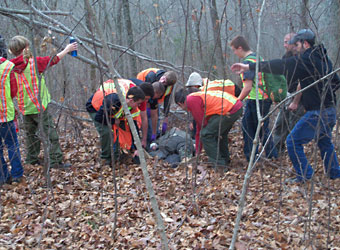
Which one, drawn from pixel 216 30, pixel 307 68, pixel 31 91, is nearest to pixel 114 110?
pixel 31 91

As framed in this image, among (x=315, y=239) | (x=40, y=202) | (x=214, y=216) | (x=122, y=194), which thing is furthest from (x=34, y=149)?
(x=315, y=239)

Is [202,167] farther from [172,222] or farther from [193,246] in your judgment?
[193,246]

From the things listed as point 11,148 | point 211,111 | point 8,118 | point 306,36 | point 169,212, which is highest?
point 306,36

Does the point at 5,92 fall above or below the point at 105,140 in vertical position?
above

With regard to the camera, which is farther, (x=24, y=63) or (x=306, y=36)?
(x=24, y=63)

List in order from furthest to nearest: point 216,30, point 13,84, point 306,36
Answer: point 216,30
point 13,84
point 306,36

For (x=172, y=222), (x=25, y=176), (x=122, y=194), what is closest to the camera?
(x=172, y=222)

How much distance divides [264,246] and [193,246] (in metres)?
0.57

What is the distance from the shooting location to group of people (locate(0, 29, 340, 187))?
346 cm

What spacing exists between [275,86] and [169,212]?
7.23 feet

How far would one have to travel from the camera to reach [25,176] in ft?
13.2

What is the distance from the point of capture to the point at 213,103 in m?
4.25

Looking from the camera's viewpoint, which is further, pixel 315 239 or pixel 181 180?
pixel 181 180

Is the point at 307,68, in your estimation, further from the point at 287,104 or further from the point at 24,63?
the point at 24,63
